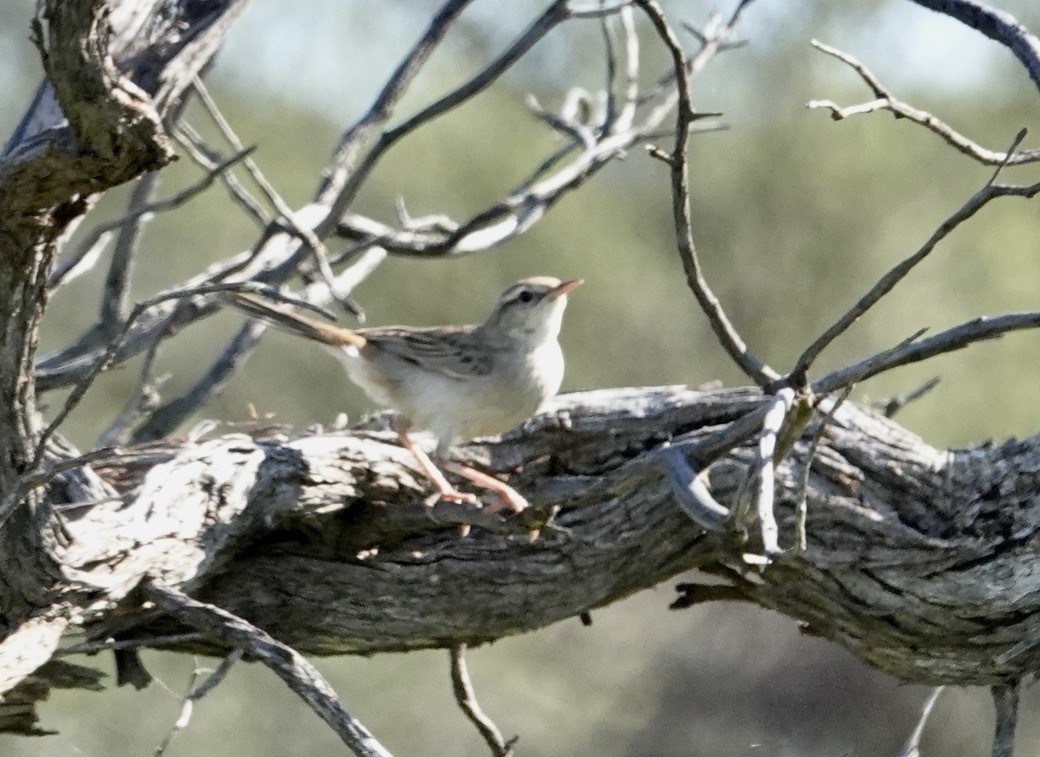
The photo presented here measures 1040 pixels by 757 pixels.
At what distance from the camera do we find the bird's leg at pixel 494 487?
4.22m

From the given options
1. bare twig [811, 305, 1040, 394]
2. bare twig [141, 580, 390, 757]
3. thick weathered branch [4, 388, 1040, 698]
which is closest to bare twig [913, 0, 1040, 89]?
bare twig [811, 305, 1040, 394]

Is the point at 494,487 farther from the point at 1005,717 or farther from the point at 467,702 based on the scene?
the point at 1005,717

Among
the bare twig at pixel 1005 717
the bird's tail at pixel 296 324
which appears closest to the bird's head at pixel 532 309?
the bird's tail at pixel 296 324

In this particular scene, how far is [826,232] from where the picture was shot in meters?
13.1

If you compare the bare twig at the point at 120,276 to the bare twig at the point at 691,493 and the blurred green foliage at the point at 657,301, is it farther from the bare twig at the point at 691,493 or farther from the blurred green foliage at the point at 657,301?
the blurred green foliage at the point at 657,301

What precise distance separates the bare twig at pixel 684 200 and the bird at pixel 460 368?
112cm

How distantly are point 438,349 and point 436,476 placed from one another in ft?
3.17

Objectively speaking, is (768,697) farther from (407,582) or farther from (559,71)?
(407,582)

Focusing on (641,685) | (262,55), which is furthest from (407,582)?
(262,55)

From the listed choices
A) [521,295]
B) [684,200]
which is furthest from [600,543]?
[521,295]

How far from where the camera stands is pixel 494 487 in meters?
4.30

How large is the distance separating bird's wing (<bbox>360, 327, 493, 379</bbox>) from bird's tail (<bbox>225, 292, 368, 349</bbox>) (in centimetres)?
8

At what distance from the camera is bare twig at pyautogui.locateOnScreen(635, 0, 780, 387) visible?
119 inches

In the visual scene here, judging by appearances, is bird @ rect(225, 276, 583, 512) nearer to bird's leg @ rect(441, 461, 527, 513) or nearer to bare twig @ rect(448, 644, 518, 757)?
bird's leg @ rect(441, 461, 527, 513)
